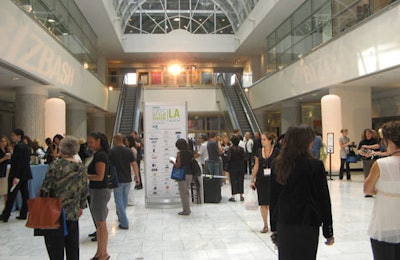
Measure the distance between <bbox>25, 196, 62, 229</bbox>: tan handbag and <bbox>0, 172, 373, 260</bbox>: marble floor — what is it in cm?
187

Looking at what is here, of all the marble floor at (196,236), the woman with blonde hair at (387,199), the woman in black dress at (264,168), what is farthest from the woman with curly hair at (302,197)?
the woman in black dress at (264,168)

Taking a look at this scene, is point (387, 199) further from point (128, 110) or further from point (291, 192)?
point (128, 110)

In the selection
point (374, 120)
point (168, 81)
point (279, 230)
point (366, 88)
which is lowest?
point (279, 230)

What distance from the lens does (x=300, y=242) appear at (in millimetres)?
2955

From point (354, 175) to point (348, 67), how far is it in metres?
4.11

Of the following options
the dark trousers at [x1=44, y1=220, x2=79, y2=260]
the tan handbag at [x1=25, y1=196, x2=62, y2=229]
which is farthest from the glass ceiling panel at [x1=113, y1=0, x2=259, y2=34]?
the tan handbag at [x1=25, y1=196, x2=62, y2=229]

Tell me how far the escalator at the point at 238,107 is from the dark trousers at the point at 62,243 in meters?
17.3


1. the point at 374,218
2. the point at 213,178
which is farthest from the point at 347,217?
the point at 374,218

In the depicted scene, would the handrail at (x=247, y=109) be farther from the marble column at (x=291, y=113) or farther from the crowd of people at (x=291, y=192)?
the crowd of people at (x=291, y=192)

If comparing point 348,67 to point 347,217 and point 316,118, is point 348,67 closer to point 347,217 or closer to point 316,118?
point 347,217

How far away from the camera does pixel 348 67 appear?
13609 millimetres

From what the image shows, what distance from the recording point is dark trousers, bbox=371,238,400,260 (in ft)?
9.91

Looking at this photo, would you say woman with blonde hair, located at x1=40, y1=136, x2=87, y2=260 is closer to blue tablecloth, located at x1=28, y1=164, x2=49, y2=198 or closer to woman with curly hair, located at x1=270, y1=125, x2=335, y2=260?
woman with curly hair, located at x1=270, y1=125, x2=335, y2=260

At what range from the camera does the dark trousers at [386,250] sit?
3020 millimetres
